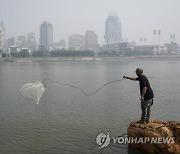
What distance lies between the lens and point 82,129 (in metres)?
15.2

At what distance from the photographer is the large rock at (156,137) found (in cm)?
1033

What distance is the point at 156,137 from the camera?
10461mm

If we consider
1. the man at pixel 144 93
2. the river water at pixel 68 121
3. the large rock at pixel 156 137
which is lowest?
the river water at pixel 68 121

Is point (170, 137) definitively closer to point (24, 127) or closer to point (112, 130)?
point (112, 130)

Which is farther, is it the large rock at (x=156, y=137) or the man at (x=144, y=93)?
the man at (x=144, y=93)

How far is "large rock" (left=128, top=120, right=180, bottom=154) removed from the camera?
10.3m
